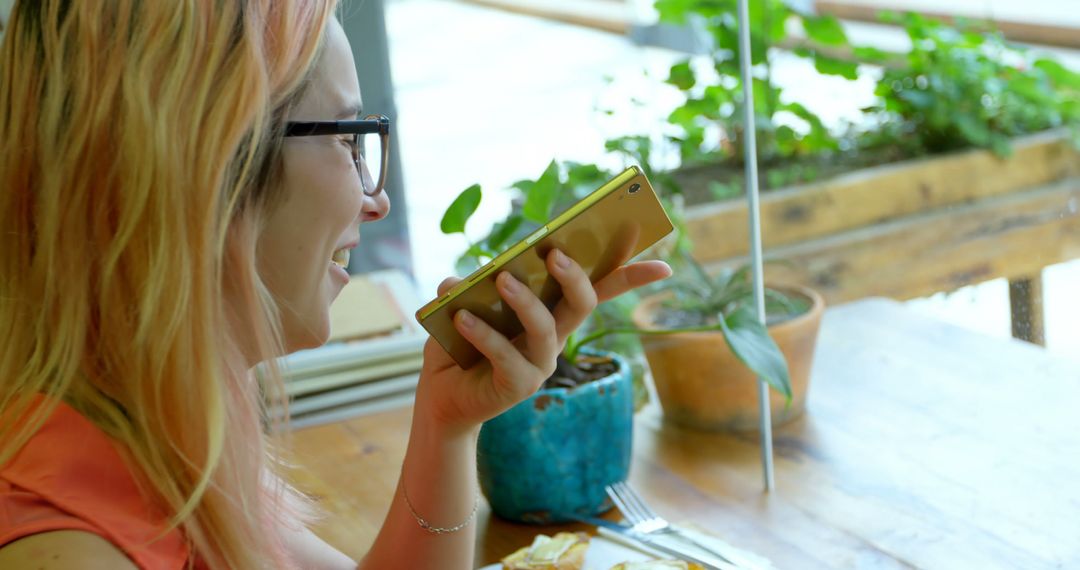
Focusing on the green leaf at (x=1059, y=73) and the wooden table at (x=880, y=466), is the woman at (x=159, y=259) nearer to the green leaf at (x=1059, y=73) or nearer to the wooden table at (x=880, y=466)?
the wooden table at (x=880, y=466)

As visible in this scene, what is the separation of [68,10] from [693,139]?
1.46 meters

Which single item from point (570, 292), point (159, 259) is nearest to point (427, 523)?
point (570, 292)

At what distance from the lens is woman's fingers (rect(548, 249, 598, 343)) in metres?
0.75

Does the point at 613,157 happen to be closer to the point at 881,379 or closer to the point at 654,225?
the point at 881,379

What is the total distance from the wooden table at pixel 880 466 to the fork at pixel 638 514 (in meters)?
0.04

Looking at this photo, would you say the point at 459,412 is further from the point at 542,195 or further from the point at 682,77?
the point at 682,77

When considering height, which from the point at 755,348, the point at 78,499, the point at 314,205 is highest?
the point at 314,205

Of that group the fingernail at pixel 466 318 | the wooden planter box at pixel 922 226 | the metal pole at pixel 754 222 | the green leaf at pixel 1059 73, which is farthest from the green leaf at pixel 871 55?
the fingernail at pixel 466 318

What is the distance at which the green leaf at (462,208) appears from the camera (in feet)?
3.35

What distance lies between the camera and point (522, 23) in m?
2.36

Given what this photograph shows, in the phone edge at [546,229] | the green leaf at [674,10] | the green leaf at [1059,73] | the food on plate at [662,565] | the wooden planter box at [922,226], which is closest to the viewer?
the phone edge at [546,229]

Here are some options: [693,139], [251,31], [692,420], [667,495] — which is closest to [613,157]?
[693,139]

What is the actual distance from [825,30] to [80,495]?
1.52 m

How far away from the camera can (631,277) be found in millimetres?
806
